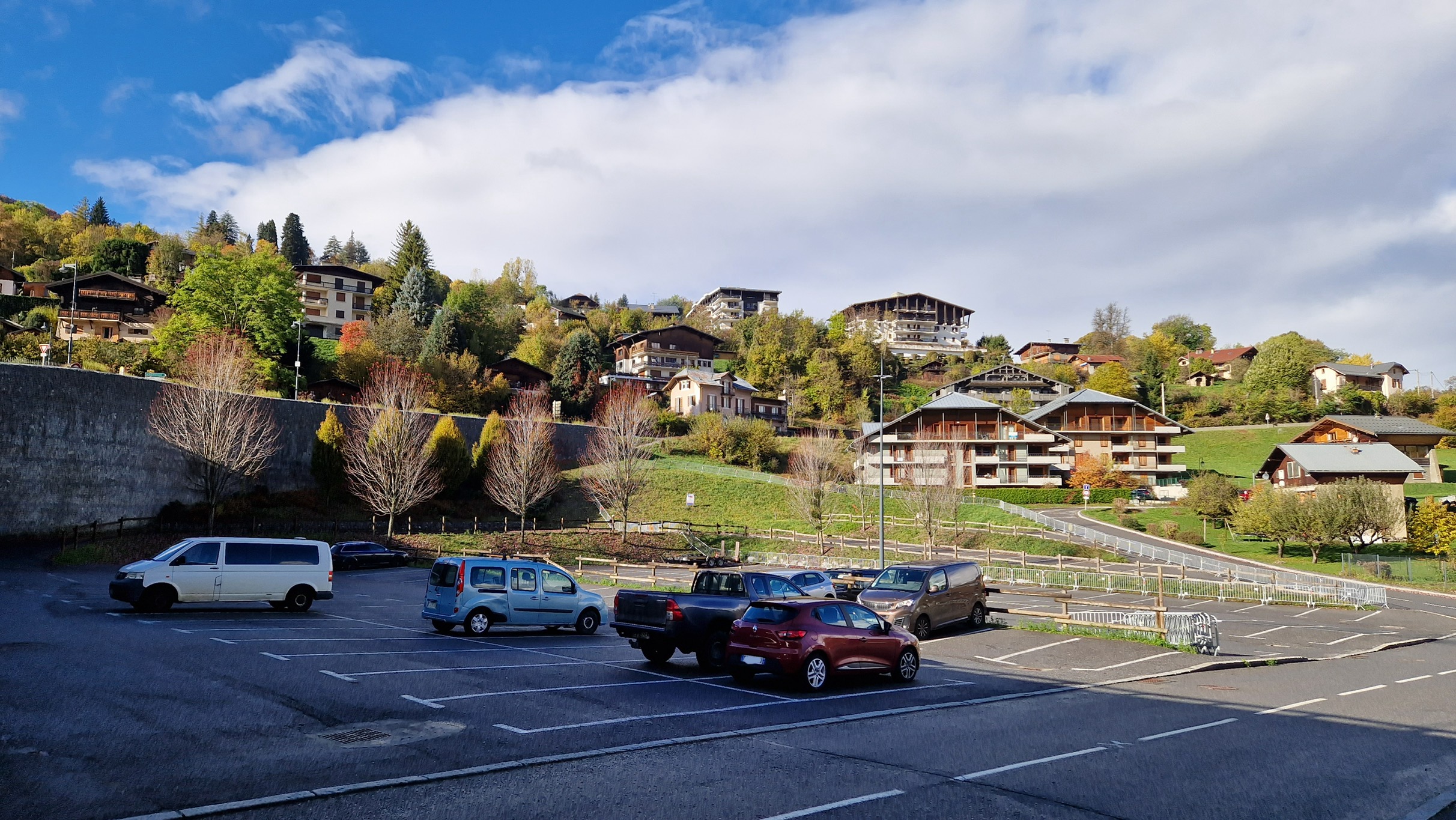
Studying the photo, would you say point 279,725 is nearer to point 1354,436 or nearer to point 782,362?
point 1354,436

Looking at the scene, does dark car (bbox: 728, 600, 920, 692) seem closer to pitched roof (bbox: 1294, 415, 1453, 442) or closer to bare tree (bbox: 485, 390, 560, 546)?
bare tree (bbox: 485, 390, 560, 546)

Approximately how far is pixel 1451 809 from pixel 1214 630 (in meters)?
11.9

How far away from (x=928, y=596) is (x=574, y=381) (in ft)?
223

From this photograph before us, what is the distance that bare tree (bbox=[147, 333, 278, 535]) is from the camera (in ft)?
132

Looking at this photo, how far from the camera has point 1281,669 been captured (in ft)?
58.4

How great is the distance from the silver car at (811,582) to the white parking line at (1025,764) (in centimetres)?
863

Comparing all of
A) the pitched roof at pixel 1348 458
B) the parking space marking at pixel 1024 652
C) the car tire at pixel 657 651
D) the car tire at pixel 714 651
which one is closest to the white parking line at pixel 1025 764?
the car tire at pixel 714 651

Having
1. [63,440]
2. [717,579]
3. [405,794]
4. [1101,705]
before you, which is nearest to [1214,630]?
[1101,705]

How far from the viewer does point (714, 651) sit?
1541 cm

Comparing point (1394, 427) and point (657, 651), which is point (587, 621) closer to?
point (657, 651)

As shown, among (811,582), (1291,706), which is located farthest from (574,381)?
(1291,706)

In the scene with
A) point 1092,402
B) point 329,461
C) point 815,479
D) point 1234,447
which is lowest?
point 815,479

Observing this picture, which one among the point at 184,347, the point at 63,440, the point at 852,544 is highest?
the point at 184,347

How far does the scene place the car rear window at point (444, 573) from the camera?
1872cm
